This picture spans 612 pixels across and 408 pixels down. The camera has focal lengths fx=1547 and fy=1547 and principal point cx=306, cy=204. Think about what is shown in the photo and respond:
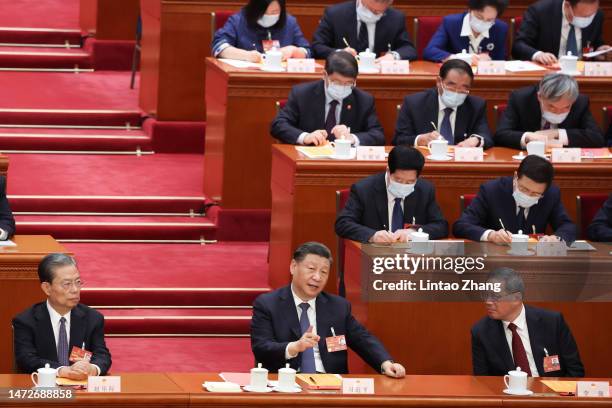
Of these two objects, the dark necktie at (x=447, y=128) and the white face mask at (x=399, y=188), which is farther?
the dark necktie at (x=447, y=128)

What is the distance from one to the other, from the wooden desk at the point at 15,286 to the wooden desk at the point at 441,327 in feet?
3.83

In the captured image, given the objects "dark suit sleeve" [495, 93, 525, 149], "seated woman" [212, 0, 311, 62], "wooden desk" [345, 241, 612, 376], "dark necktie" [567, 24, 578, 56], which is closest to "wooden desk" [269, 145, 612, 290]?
"dark suit sleeve" [495, 93, 525, 149]

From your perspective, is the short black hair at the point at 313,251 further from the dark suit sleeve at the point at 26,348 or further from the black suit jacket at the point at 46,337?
the dark suit sleeve at the point at 26,348

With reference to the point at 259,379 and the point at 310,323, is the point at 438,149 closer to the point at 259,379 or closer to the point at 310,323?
the point at 310,323

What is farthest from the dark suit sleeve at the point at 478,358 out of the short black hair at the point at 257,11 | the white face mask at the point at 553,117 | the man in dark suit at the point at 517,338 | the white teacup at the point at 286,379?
the short black hair at the point at 257,11

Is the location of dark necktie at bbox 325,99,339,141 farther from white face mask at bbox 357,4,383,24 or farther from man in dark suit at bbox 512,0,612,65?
man in dark suit at bbox 512,0,612,65

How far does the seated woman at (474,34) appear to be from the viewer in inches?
306

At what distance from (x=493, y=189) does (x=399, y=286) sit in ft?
2.74

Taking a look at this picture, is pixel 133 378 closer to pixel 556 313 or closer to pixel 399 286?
pixel 399 286

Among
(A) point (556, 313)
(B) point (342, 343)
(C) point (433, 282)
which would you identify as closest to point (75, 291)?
(B) point (342, 343)

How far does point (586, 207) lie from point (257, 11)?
1.95 m

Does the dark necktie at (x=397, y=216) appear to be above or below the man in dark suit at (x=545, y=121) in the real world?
below

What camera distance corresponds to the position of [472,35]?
25.8 feet

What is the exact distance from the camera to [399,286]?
5668 mm
